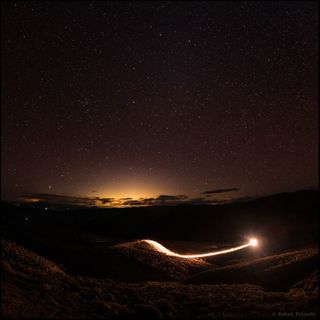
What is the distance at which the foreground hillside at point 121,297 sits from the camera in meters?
11.1

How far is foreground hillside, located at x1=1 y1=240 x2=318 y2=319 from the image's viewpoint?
36.4 ft

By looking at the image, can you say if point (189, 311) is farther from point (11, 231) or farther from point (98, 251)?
point (11, 231)

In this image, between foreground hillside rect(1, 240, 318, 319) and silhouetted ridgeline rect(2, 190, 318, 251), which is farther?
silhouetted ridgeline rect(2, 190, 318, 251)

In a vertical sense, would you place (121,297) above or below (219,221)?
above

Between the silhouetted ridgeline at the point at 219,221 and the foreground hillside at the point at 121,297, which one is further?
the silhouetted ridgeline at the point at 219,221

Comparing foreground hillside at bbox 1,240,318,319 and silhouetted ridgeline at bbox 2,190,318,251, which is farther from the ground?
foreground hillside at bbox 1,240,318,319

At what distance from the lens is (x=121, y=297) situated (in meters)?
13.8

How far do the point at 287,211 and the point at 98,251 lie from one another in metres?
58.7

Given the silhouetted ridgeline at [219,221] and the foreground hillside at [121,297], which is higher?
the foreground hillside at [121,297]

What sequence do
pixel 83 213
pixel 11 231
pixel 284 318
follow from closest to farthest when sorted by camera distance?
1. pixel 284 318
2. pixel 11 231
3. pixel 83 213

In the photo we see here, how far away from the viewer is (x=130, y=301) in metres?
13.4

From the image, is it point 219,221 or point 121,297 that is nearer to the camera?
point 121,297

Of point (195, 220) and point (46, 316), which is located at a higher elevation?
point (46, 316)

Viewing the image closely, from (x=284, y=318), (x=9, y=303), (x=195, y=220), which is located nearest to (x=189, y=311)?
(x=284, y=318)
